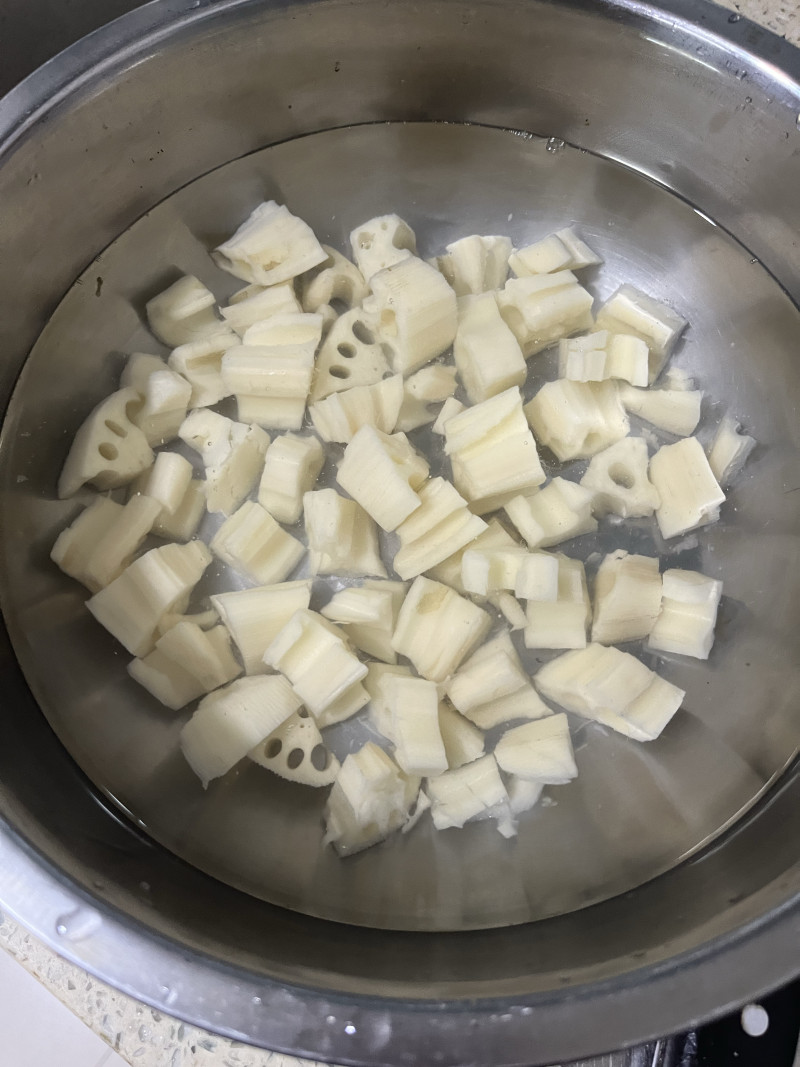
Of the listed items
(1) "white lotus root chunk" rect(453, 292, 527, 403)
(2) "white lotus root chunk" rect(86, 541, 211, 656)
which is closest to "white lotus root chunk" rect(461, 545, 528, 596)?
(1) "white lotus root chunk" rect(453, 292, 527, 403)

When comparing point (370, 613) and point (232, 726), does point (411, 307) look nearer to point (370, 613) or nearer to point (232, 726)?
point (370, 613)

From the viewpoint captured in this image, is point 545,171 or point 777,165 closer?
point 777,165

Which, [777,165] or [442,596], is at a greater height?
[777,165]

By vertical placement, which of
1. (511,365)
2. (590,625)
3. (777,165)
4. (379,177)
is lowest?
(590,625)

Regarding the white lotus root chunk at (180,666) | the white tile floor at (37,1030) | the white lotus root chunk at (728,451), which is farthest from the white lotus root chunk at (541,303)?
the white tile floor at (37,1030)

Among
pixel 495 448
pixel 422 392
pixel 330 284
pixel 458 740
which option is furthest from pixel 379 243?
pixel 458 740

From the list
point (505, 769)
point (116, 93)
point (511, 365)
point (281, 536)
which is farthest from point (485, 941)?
point (116, 93)

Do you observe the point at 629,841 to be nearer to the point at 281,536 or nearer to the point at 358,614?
the point at 358,614

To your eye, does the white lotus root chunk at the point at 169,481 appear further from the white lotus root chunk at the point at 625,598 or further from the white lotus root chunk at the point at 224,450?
the white lotus root chunk at the point at 625,598
